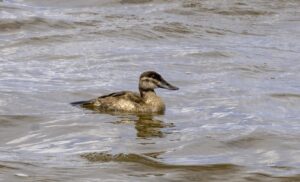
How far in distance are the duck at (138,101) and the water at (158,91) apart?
0.22 meters

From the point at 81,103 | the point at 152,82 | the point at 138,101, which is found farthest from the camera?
the point at 152,82

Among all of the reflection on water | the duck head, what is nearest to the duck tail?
the reflection on water

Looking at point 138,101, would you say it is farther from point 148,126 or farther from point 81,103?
point 148,126

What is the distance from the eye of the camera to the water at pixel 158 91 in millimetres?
11047

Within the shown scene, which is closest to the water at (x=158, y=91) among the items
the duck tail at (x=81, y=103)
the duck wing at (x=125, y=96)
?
the duck tail at (x=81, y=103)

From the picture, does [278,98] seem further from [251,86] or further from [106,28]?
[106,28]

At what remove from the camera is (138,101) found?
14.9 m

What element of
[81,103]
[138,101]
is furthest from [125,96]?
[81,103]

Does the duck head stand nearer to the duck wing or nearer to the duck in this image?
the duck

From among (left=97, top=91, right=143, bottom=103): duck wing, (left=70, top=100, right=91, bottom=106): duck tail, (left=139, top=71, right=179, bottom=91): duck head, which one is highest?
(left=139, top=71, right=179, bottom=91): duck head

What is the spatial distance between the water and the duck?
8.6 inches

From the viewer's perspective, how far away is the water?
Result: 11047 millimetres

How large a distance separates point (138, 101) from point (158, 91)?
1.46 meters

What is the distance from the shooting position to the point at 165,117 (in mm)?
14242
